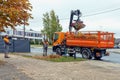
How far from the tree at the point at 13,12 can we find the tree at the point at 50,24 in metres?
61.1

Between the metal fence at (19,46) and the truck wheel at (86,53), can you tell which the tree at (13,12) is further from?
the metal fence at (19,46)

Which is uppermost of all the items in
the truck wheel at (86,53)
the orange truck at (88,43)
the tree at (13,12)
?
the tree at (13,12)

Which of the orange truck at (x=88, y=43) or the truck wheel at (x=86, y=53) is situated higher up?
the orange truck at (x=88, y=43)

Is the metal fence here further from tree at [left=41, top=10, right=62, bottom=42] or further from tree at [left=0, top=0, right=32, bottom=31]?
tree at [left=41, top=10, right=62, bottom=42]

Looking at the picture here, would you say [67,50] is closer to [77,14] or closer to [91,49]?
Result: [91,49]

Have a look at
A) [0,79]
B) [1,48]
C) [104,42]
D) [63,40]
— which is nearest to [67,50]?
Result: [63,40]

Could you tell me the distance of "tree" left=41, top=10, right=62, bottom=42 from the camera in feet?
279

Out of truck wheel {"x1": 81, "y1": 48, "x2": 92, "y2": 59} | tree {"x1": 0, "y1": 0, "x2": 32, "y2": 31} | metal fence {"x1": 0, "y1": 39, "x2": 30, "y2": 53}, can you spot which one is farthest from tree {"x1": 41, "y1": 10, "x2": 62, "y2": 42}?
tree {"x1": 0, "y1": 0, "x2": 32, "y2": 31}

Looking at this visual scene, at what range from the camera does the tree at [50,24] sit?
84938 mm

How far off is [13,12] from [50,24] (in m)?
65.1

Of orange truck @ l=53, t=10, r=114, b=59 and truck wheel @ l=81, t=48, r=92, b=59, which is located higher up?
orange truck @ l=53, t=10, r=114, b=59

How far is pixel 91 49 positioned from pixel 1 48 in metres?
11.5

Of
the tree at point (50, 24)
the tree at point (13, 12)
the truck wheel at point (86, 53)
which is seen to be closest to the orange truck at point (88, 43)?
the truck wheel at point (86, 53)

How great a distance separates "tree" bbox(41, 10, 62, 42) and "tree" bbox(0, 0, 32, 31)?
201 feet
